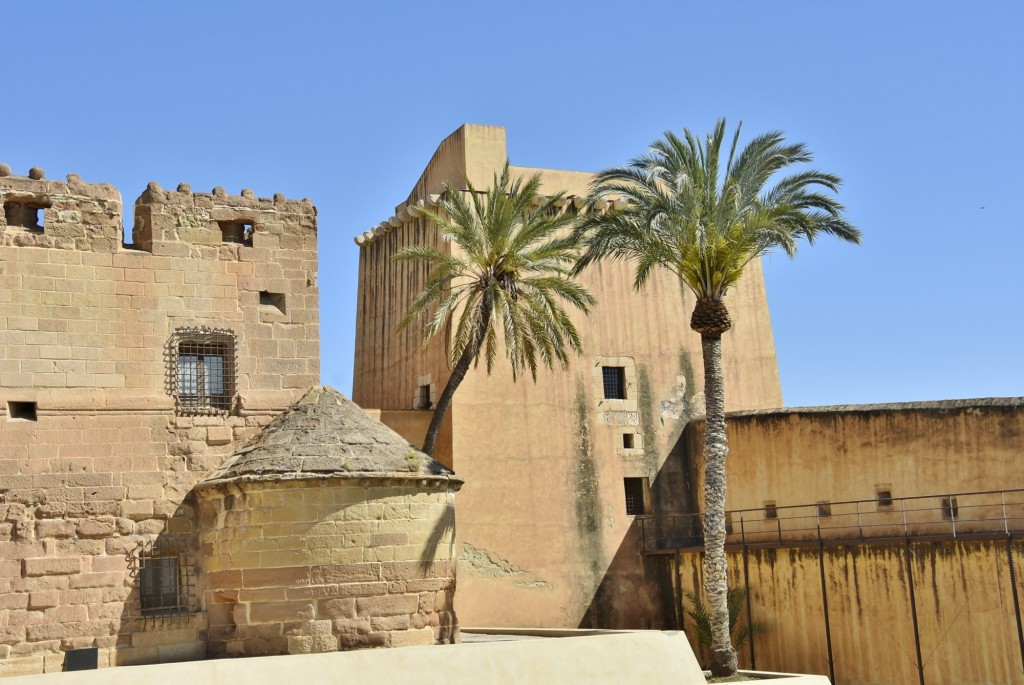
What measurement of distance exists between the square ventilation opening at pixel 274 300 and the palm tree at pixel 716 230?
5476 mm

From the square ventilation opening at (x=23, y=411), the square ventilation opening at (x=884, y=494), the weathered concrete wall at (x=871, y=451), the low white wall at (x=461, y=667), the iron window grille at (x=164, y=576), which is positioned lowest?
the low white wall at (x=461, y=667)

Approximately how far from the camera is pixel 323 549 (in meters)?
16.6

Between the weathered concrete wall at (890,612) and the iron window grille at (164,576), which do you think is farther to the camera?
the weathered concrete wall at (890,612)

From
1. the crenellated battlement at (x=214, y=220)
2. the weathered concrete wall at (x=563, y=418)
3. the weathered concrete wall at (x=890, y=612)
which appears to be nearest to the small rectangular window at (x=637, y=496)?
the weathered concrete wall at (x=563, y=418)

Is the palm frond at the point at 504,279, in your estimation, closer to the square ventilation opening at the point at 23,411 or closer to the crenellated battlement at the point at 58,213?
the crenellated battlement at the point at 58,213

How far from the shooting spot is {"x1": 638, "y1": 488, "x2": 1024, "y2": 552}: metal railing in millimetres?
21484

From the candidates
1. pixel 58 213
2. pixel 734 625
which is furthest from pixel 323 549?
pixel 734 625

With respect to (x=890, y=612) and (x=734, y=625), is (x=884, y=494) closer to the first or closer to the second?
(x=890, y=612)

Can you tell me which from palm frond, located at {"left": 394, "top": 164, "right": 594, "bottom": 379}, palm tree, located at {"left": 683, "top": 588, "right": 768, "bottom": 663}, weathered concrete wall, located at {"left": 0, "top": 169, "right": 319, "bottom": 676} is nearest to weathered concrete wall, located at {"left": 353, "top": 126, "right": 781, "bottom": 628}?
palm tree, located at {"left": 683, "top": 588, "right": 768, "bottom": 663}

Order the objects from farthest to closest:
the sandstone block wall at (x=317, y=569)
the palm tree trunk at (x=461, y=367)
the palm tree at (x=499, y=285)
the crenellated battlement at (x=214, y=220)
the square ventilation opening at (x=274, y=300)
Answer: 1. the palm tree trunk at (x=461, y=367)
2. the palm tree at (x=499, y=285)
3. the square ventilation opening at (x=274, y=300)
4. the crenellated battlement at (x=214, y=220)
5. the sandstone block wall at (x=317, y=569)

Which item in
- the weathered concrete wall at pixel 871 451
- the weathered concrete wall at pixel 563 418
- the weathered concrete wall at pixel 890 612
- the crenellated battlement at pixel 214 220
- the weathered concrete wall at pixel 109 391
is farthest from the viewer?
the weathered concrete wall at pixel 563 418

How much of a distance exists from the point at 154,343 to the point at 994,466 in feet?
49.7

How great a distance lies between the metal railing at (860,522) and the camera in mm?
21484

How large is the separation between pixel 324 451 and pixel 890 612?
10658 millimetres
